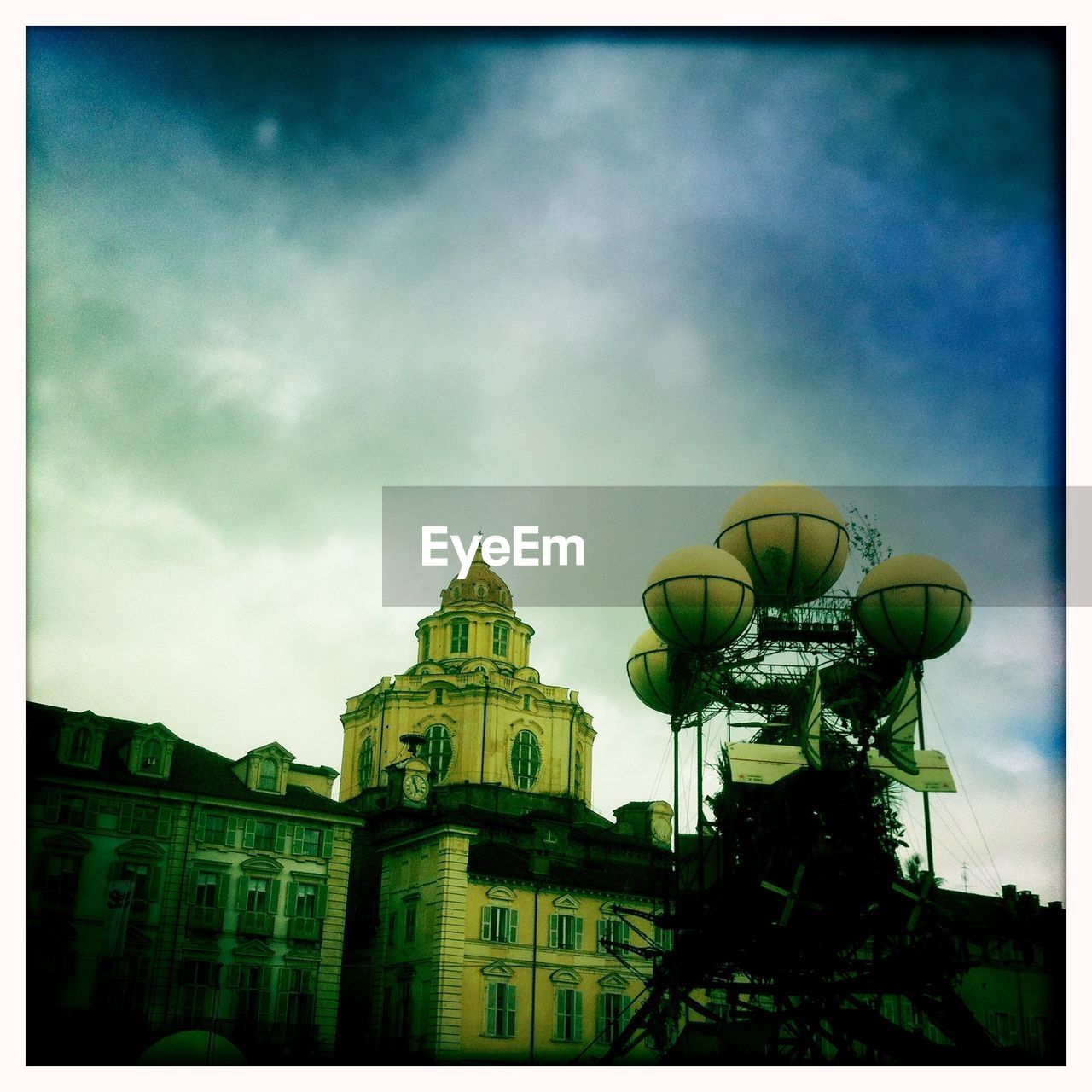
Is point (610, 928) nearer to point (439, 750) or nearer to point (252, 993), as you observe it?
point (252, 993)

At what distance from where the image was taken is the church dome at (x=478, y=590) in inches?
2148

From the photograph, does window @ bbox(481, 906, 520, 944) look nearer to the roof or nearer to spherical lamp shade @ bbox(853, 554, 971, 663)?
the roof

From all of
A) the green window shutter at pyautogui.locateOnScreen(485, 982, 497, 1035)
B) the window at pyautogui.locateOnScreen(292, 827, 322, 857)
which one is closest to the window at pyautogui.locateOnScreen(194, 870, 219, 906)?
the window at pyautogui.locateOnScreen(292, 827, 322, 857)

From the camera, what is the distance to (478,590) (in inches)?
2156

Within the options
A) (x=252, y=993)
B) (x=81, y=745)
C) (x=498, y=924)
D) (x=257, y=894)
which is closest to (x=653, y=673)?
(x=498, y=924)

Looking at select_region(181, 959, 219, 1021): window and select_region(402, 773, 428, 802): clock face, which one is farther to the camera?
select_region(402, 773, 428, 802): clock face

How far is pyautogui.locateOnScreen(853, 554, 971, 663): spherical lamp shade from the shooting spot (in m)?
22.7

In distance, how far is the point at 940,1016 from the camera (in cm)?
2234

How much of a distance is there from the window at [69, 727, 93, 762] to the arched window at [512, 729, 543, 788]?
2193 cm

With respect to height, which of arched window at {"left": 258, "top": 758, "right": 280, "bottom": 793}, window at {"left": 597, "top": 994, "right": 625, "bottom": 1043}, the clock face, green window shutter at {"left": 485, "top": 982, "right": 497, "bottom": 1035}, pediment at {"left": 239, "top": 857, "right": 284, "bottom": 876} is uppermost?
A: arched window at {"left": 258, "top": 758, "right": 280, "bottom": 793}

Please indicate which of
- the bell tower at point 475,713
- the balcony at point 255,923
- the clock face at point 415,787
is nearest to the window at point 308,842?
the balcony at point 255,923

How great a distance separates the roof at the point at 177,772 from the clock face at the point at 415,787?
6255 millimetres

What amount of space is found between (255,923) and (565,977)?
10.2 m

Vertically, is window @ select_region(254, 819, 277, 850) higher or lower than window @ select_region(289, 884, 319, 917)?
higher
